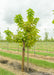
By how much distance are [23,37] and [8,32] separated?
5.00 feet

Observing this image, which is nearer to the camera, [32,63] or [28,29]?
[28,29]

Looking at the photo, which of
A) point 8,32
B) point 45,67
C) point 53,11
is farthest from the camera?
point 45,67

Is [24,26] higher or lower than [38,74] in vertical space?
higher

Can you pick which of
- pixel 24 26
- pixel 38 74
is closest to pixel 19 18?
pixel 24 26

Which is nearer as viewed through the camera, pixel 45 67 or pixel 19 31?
pixel 19 31

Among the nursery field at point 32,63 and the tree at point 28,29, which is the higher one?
the tree at point 28,29

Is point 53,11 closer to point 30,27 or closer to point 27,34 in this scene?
point 30,27

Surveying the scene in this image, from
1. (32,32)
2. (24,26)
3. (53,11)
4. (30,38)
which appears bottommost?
(30,38)

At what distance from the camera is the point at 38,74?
837cm

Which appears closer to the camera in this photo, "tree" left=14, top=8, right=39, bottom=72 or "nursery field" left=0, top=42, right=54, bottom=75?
"tree" left=14, top=8, right=39, bottom=72

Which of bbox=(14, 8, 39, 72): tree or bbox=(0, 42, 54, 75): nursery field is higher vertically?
bbox=(14, 8, 39, 72): tree

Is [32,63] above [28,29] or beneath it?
beneath

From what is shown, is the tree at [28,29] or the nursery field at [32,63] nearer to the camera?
the tree at [28,29]

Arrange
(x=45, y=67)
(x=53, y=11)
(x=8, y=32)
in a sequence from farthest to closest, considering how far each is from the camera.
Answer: (x=45, y=67), (x=8, y=32), (x=53, y=11)
